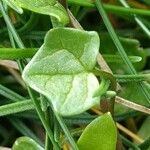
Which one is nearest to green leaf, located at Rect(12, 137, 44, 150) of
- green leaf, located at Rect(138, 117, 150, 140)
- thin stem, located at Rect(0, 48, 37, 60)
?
thin stem, located at Rect(0, 48, 37, 60)

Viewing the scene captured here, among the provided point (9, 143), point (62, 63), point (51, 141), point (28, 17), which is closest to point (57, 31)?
point (62, 63)

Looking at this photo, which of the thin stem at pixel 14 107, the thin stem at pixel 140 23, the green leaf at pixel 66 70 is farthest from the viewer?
the thin stem at pixel 140 23

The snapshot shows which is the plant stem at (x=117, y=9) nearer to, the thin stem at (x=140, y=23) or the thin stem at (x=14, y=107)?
the thin stem at (x=140, y=23)

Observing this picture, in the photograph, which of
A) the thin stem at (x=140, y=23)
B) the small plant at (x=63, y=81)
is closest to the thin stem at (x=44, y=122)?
the small plant at (x=63, y=81)

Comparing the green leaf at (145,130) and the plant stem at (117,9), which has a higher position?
the plant stem at (117,9)

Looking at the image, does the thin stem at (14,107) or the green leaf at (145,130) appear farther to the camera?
the green leaf at (145,130)

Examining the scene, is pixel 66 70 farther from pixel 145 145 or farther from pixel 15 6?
pixel 145 145

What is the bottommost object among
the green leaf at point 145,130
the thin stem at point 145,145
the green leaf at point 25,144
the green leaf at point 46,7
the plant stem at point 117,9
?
the green leaf at point 145,130

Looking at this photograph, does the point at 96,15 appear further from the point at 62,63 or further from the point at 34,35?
the point at 62,63
